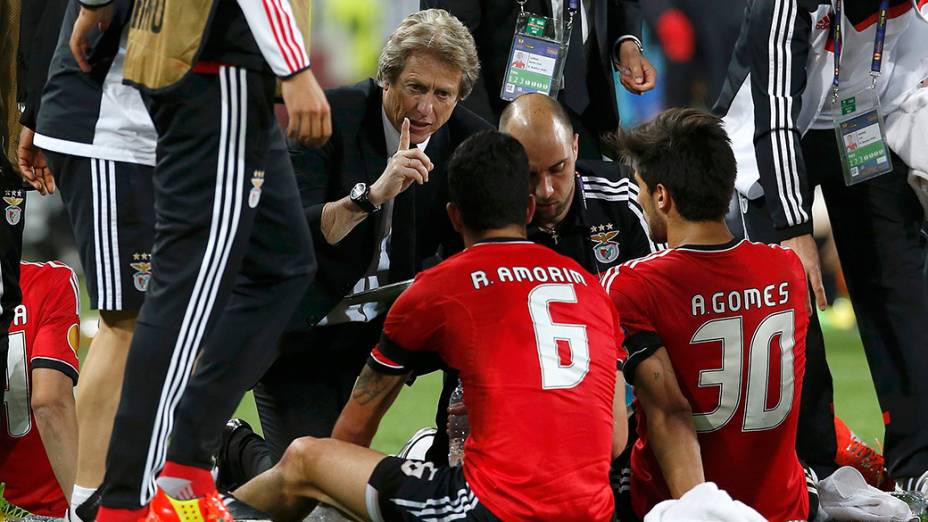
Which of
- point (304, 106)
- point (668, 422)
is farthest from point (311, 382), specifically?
point (304, 106)

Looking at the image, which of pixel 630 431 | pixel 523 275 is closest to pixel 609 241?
pixel 630 431

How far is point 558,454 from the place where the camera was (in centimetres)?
295

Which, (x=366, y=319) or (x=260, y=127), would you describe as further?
(x=366, y=319)

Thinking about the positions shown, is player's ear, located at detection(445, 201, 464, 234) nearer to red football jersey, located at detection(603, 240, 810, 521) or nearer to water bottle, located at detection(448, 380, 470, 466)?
red football jersey, located at detection(603, 240, 810, 521)

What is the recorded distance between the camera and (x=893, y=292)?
4.19 m

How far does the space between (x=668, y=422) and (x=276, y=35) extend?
137 cm

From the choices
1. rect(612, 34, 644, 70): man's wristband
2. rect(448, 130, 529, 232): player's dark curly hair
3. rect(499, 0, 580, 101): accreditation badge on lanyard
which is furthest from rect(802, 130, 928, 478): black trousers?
rect(448, 130, 529, 232): player's dark curly hair

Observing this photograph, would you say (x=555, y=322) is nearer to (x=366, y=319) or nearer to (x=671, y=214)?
(x=671, y=214)

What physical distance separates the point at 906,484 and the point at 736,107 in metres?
1.32

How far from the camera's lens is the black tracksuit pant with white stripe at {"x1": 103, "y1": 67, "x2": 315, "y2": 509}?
2746mm

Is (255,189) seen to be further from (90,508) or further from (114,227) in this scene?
(90,508)

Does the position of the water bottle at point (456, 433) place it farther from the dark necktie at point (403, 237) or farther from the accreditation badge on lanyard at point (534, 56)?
the accreditation badge on lanyard at point (534, 56)

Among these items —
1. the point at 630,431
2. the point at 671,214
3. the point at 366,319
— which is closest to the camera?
the point at 671,214

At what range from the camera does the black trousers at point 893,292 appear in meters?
4.14
